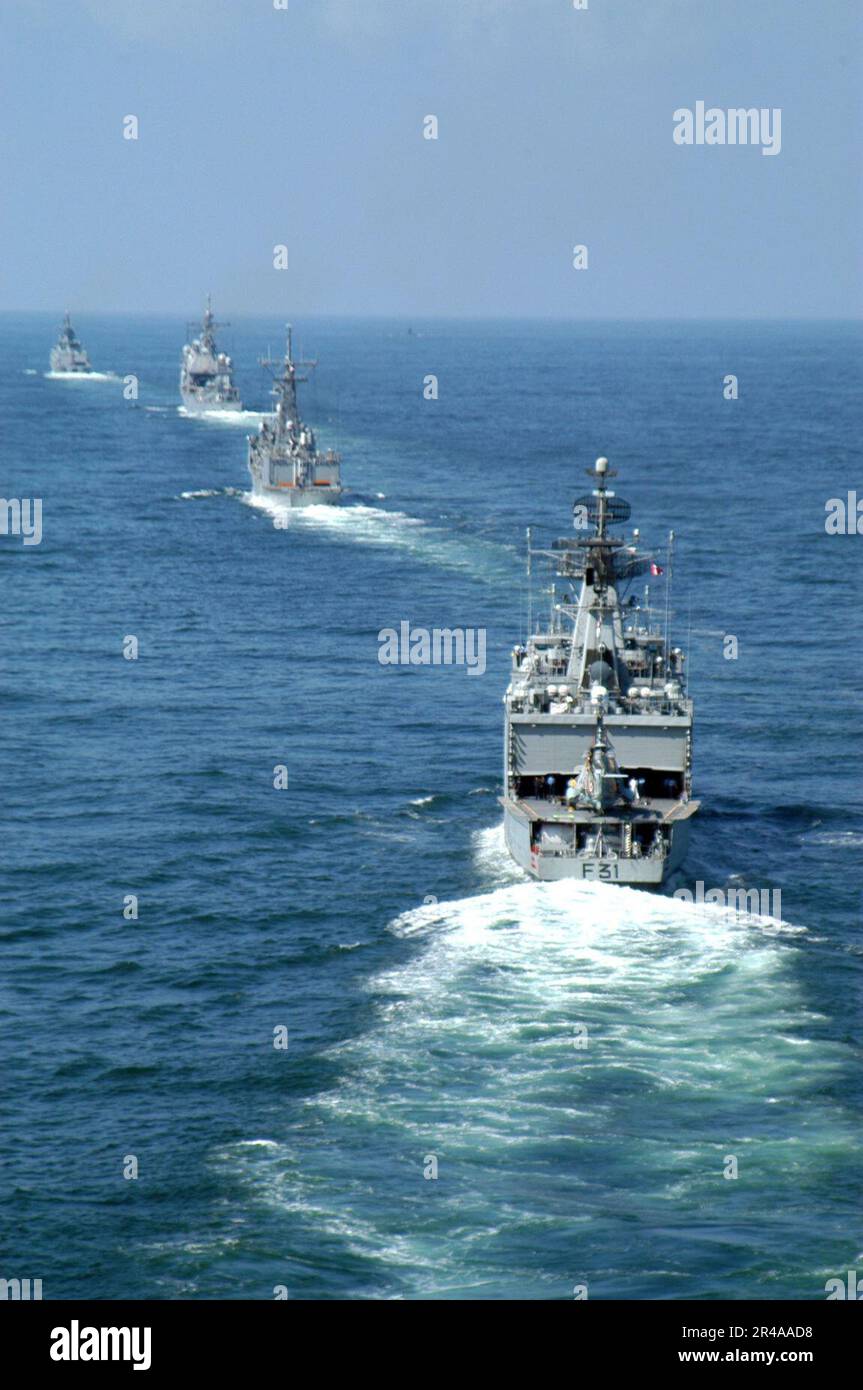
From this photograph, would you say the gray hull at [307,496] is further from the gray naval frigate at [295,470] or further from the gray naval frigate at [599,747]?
the gray naval frigate at [599,747]

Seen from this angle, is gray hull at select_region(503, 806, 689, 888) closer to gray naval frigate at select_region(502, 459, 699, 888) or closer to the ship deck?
gray naval frigate at select_region(502, 459, 699, 888)

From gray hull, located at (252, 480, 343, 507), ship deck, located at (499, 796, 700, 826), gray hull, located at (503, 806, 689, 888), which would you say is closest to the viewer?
gray hull, located at (503, 806, 689, 888)

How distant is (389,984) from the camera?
207ft

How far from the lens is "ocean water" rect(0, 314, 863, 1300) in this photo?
46656 millimetres

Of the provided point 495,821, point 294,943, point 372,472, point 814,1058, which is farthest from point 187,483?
point 814,1058

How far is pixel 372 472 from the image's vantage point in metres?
188

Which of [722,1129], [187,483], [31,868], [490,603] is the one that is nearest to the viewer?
[722,1129]

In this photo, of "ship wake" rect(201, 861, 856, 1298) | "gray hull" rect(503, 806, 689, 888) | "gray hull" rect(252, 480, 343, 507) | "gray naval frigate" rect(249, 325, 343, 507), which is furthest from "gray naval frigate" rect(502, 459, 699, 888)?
"gray naval frigate" rect(249, 325, 343, 507)

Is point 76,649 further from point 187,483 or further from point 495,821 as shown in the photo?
point 187,483

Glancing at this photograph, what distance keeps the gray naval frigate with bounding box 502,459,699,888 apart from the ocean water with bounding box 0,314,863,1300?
6.88 feet

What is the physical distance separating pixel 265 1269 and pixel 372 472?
148 metres

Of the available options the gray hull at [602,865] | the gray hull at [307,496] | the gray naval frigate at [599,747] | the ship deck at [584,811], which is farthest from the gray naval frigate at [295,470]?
the gray hull at [602,865]

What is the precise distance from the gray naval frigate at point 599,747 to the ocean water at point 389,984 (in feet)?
6.88

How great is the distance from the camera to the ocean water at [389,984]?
46.7 metres
